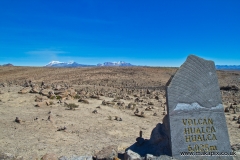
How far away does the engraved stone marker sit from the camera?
215 inches

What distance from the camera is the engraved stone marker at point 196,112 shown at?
5453 mm

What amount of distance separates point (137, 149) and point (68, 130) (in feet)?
13.4

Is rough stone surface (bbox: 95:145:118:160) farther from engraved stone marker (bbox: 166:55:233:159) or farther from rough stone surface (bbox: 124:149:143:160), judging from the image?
engraved stone marker (bbox: 166:55:233:159)

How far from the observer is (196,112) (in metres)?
5.60

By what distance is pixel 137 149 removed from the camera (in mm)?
6043

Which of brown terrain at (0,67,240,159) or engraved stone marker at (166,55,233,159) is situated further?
brown terrain at (0,67,240,159)

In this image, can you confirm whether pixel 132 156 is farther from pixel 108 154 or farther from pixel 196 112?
pixel 196 112

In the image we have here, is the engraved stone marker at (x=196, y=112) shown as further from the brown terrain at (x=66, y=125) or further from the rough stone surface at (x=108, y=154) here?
the brown terrain at (x=66, y=125)

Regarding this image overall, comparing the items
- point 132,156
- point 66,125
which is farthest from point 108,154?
point 66,125

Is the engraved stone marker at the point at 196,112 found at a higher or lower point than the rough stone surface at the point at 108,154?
higher

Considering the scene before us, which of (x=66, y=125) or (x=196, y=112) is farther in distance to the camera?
(x=66, y=125)

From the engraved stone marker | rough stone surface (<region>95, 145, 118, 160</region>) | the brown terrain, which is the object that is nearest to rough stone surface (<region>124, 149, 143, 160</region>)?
rough stone surface (<region>95, 145, 118, 160</region>)

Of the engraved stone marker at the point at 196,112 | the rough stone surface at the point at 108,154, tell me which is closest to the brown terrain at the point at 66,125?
the rough stone surface at the point at 108,154

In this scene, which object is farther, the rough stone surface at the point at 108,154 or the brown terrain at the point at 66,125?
the brown terrain at the point at 66,125
